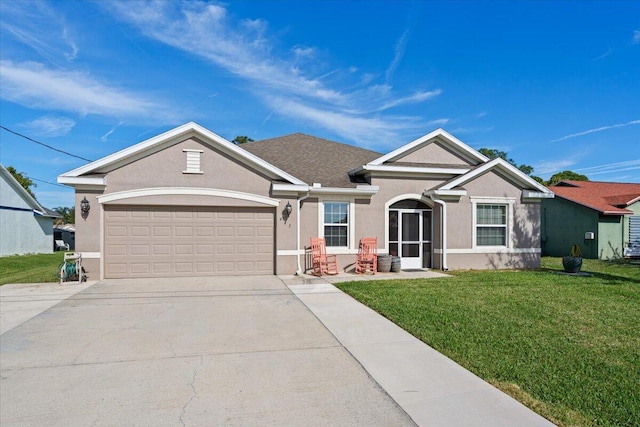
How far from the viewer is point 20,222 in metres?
24.2

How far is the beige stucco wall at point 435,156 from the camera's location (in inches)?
567

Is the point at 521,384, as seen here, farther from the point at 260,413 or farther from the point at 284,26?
the point at 284,26

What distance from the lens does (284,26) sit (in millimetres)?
14805

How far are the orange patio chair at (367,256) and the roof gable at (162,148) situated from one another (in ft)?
10.3

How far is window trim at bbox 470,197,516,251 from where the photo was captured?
14.1m

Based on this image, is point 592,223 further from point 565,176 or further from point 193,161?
point 565,176

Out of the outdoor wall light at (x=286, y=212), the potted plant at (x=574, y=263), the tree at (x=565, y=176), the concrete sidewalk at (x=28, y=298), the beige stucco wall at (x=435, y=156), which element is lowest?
the concrete sidewalk at (x=28, y=298)

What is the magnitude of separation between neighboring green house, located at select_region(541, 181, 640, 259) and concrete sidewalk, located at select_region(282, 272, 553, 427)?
18.0 m

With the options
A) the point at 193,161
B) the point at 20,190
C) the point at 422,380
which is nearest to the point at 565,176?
the point at 193,161

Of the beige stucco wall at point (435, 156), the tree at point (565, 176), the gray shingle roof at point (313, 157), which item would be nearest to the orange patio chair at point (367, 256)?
the gray shingle roof at point (313, 157)

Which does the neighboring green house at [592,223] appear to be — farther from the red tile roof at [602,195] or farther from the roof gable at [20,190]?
the roof gable at [20,190]

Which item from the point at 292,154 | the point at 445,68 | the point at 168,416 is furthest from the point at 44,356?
the point at 445,68

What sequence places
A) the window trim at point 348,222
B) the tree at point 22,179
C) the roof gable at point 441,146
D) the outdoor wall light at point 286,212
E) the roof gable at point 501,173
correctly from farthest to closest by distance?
the tree at point 22,179
the roof gable at point 441,146
the roof gable at point 501,173
the window trim at point 348,222
the outdoor wall light at point 286,212

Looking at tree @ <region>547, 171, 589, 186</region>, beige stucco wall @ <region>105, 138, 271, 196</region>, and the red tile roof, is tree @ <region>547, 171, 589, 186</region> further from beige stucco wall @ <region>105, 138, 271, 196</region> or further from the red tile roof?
beige stucco wall @ <region>105, 138, 271, 196</region>
